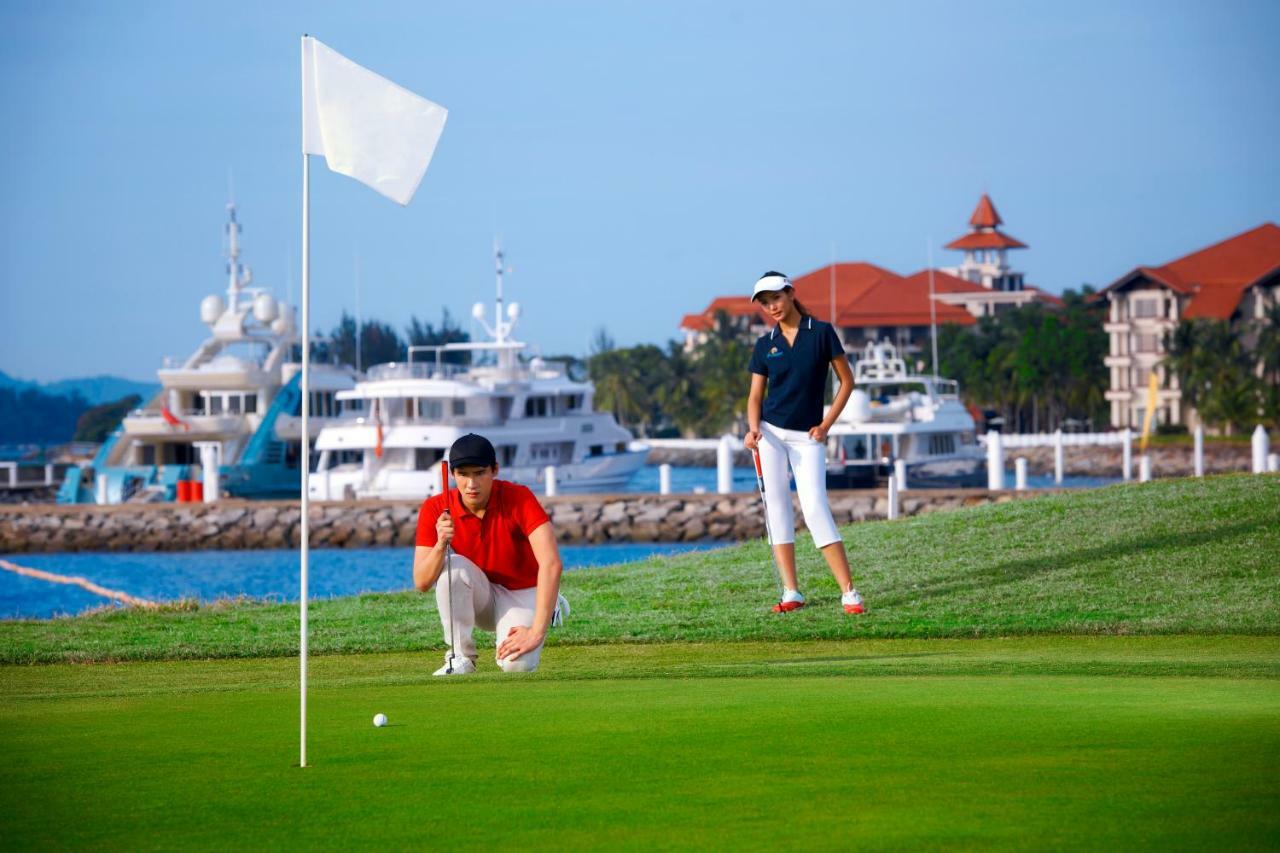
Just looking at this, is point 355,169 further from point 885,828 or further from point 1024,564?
point 1024,564

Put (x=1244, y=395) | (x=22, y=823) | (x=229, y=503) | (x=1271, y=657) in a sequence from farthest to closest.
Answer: (x=1244, y=395), (x=229, y=503), (x=1271, y=657), (x=22, y=823)

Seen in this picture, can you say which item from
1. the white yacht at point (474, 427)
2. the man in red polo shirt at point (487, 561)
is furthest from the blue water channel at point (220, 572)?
the man in red polo shirt at point (487, 561)

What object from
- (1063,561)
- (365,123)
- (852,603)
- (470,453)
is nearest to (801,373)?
(852,603)

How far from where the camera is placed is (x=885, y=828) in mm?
4406

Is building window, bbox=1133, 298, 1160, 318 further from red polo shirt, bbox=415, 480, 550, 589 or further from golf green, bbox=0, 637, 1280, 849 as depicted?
red polo shirt, bbox=415, 480, 550, 589

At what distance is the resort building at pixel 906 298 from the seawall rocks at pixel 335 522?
67256 millimetres

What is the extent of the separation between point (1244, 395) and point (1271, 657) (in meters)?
82.8

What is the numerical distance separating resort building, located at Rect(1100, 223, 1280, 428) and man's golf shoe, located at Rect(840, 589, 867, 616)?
3345 inches

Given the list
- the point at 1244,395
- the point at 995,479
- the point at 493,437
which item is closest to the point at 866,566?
the point at 995,479

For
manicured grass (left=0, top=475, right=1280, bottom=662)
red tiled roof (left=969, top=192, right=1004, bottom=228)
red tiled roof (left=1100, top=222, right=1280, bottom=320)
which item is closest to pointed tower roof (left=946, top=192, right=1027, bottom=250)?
red tiled roof (left=969, top=192, right=1004, bottom=228)

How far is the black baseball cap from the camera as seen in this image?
7.02m

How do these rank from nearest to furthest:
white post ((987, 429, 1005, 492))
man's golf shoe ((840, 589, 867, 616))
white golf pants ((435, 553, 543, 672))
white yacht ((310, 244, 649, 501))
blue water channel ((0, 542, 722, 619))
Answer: white golf pants ((435, 553, 543, 672)), man's golf shoe ((840, 589, 867, 616)), blue water channel ((0, 542, 722, 619)), white post ((987, 429, 1005, 492)), white yacht ((310, 244, 649, 501))

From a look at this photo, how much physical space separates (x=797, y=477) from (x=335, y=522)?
33.3 m

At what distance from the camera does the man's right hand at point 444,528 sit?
23.1 feet
